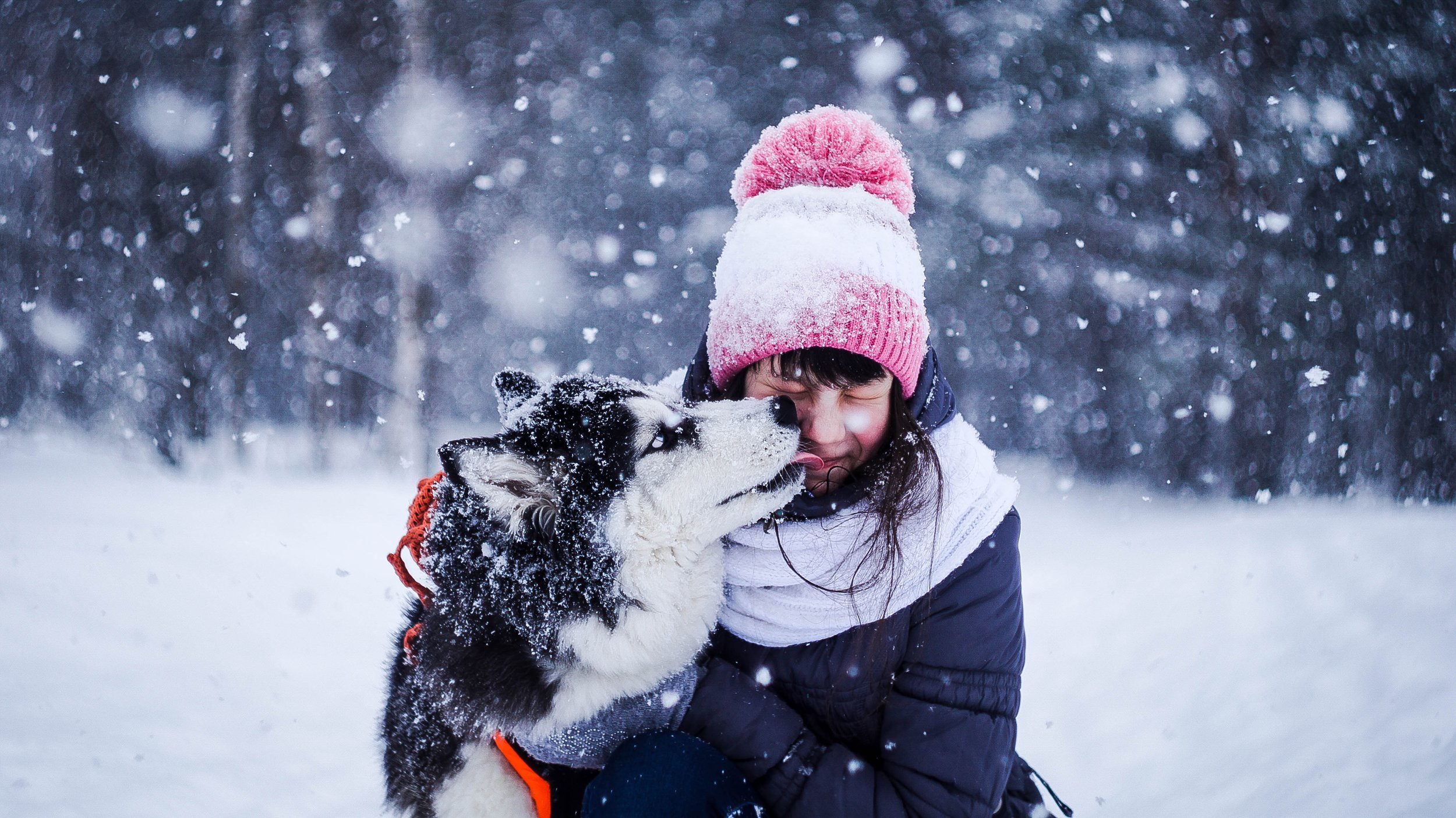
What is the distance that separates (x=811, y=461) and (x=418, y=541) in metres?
1.15

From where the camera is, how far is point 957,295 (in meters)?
5.89

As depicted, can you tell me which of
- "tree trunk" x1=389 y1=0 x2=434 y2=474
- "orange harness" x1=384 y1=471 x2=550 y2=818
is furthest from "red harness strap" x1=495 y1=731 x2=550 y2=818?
"tree trunk" x1=389 y1=0 x2=434 y2=474

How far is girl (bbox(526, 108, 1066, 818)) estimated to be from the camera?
150 centimetres

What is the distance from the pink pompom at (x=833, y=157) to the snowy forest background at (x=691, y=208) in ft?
13.6

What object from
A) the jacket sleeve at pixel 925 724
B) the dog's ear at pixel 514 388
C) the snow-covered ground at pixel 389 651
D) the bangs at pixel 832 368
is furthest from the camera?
the snow-covered ground at pixel 389 651

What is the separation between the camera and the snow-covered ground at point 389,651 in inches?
100

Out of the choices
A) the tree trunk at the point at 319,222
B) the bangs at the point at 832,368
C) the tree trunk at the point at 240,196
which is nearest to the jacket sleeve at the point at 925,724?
the bangs at the point at 832,368

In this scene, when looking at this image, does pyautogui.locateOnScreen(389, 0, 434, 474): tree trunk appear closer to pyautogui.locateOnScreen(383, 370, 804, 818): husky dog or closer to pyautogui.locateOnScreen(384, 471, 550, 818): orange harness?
pyautogui.locateOnScreen(384, 471, 550, 818): orange harness

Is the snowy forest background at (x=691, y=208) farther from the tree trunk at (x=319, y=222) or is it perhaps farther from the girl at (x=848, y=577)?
the girl at (x=848, y=577)

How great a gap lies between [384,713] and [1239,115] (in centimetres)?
763

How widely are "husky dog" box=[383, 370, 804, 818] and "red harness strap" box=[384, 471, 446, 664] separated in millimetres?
29

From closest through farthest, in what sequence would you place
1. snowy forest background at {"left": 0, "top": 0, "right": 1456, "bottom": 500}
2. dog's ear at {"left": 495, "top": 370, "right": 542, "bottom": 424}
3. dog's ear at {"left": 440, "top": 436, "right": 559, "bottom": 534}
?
dog's ear at {"left": 440, "top": 436, "right": 559, "bottom": 534} → dog's ear at {"left": 495, "top": 370, "right": 542, "bottom": 424} → snowy forest background at {"left": 0, "top": 0, "right": 1456, "bottom": 500}

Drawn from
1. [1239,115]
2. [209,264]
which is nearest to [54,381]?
[209,264]

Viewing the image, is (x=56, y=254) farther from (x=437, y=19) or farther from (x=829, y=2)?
(x=829, y=2)
